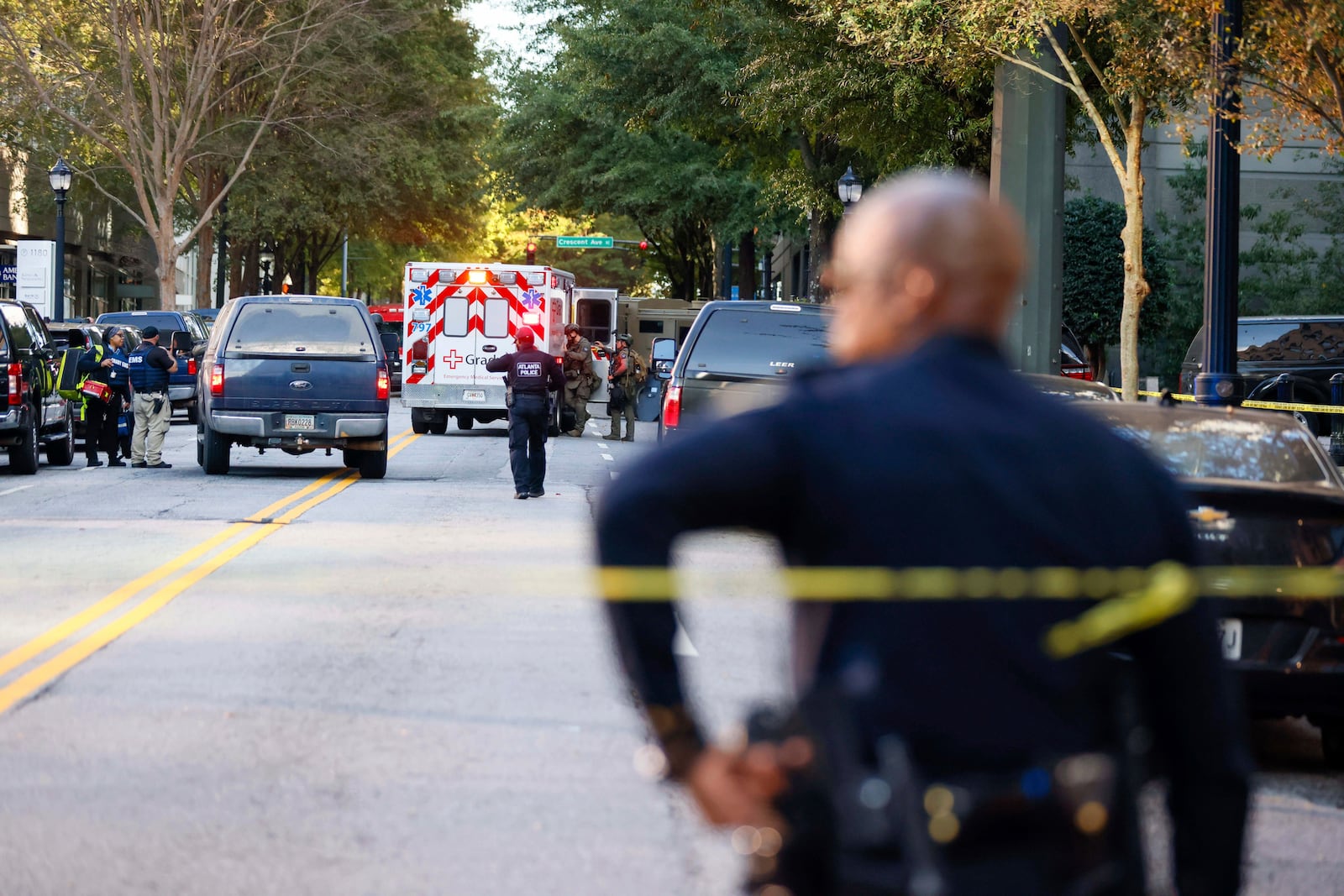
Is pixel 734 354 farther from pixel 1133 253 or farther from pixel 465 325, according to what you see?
pixel 465 325

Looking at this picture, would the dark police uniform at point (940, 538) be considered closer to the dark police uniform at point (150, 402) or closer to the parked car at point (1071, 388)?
the parked car at point (1071, 388)

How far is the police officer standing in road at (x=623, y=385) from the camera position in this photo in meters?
30.4

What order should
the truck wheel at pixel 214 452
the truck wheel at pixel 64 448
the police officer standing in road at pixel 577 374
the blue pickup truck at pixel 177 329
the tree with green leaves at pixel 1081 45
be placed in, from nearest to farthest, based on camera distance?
the tree with green leaves at pixel 1081 45 → the truck wheel at pixel 214 452 → the truck wheel at pixel 64 448 → the police officer standing in road at pixel 577 374 → the blue pickup truck at pixel 177 329

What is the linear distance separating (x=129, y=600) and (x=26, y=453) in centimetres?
1116

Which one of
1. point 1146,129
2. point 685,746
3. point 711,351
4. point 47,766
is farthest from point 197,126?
point 685,746

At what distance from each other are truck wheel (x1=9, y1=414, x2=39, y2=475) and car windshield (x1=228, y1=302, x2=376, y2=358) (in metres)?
2.55

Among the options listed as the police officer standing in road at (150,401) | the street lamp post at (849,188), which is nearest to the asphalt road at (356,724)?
the police officer standing in road at (150,401)

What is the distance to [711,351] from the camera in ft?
54.7

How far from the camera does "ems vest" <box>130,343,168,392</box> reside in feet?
72.4

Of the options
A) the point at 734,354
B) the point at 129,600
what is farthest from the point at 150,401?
the point at 129,600

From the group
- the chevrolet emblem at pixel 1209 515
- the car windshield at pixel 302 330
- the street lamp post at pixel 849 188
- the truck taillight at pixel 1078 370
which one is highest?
the street lamp post at pixel 849 188

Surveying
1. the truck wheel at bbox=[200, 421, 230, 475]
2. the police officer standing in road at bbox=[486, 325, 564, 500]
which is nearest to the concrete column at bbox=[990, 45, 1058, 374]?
the police officer standing in road at bbox=[486, 325, 564, 500]

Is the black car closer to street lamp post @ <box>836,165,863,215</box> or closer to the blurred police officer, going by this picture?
street lamp post @ <box>836,165,863,215</box>

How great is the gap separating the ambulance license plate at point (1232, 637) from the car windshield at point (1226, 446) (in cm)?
72
